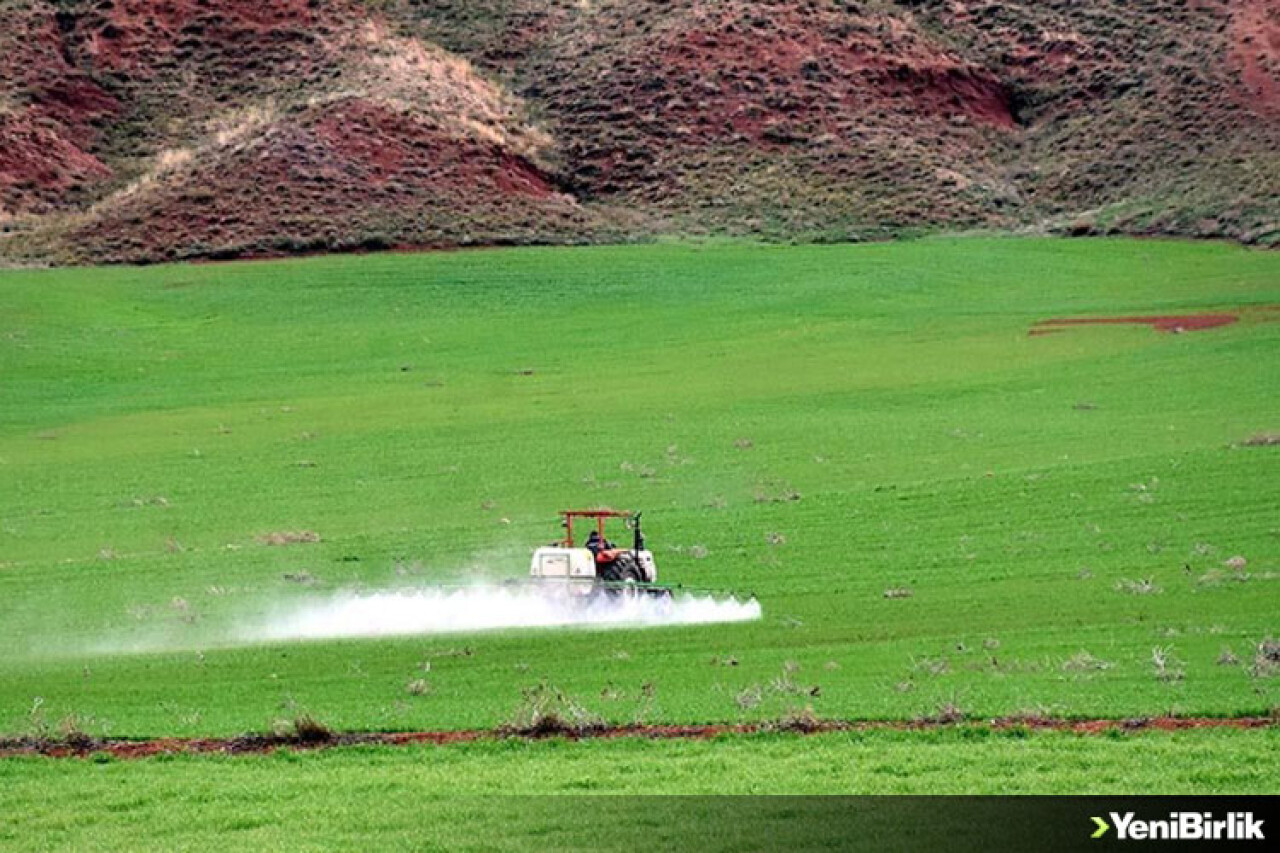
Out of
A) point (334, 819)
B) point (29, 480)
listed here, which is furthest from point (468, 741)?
point (29, 480)

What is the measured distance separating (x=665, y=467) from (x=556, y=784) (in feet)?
79.4

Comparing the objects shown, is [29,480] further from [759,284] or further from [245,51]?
[245,51]

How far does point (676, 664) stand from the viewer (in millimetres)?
25484

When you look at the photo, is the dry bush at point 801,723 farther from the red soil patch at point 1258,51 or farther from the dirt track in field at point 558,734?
the red soil patch at point 1258,51

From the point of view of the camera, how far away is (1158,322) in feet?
199

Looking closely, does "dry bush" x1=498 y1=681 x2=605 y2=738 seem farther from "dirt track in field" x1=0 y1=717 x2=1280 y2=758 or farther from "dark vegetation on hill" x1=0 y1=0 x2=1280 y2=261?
"dark vegetation on hill" x1=0 y1=0 x2=1280 y2=261

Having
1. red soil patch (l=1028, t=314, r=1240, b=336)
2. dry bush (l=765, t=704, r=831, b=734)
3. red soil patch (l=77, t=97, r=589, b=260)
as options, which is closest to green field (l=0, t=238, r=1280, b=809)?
dry bush (l=765, t=704, r=831, b=734)

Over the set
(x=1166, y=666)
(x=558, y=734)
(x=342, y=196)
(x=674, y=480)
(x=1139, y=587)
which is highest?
(x=342, y=196)

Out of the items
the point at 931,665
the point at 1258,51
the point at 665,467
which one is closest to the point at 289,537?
the point at 665,467

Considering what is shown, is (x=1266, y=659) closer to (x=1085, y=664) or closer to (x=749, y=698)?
(x=1085, y=664)

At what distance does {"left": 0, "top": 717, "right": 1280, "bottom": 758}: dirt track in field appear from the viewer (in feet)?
→ 67.2

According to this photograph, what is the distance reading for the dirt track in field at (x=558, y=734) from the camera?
67.2ft

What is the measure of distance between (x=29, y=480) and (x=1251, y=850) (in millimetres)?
34417

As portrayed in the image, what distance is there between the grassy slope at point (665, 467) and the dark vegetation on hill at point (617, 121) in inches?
226
